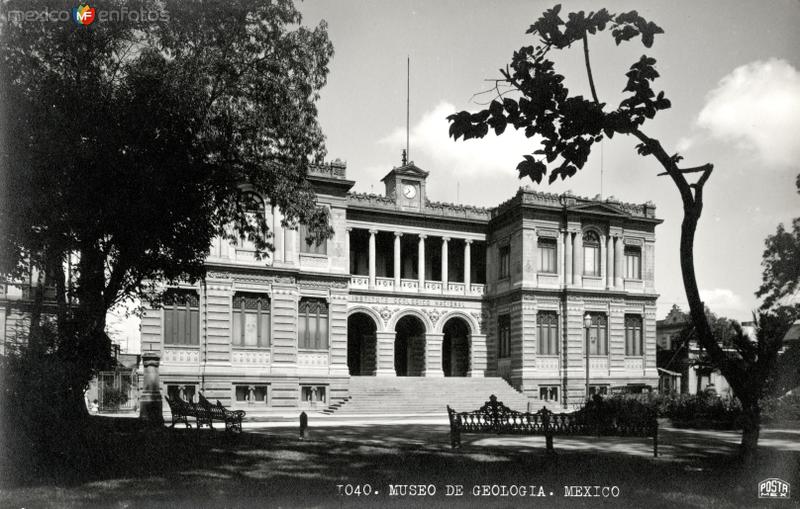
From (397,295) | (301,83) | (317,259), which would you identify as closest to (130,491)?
(301,83)

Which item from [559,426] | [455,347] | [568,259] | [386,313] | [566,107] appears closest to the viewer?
[566,107]

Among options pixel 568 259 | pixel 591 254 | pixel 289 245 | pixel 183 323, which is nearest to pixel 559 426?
pixel 289 245

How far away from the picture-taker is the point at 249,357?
102ft

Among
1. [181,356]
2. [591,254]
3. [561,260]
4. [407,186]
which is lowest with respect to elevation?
[181,356]

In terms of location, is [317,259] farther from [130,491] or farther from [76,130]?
[130,491]

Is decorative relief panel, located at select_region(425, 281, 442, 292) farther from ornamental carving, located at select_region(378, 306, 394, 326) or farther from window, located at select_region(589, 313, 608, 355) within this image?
window, located at select_region(589, 313, 608, 355)

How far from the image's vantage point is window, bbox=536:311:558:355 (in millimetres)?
36500

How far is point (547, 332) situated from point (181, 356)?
59.6ft

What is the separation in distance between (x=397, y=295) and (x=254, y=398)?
998cm

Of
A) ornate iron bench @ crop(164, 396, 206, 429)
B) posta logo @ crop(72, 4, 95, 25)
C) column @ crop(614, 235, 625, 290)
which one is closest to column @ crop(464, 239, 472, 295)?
column @ crop(614, 235, 625, 290)

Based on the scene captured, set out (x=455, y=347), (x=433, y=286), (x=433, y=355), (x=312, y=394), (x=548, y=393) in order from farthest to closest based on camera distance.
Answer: (x=455, y=347), (x=433, y=286), (x=433, y=355), (x=548, y=393), (x=312, y=394)

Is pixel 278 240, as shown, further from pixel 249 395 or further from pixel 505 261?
pixel 505 261

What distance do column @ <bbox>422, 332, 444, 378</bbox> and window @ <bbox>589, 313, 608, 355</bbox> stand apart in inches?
313

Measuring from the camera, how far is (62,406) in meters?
11.7
